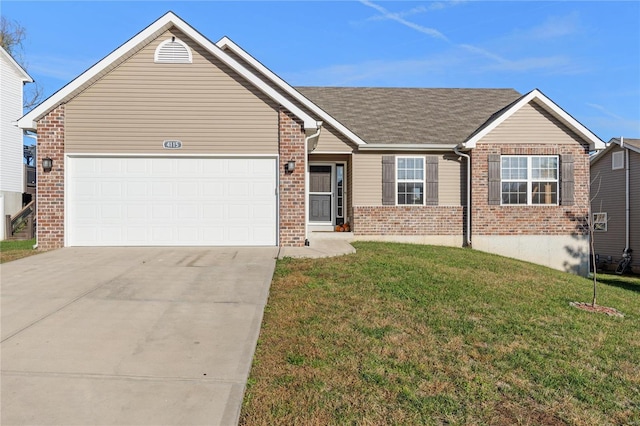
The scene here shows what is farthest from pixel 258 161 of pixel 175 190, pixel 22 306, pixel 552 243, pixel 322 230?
pixel 552 243

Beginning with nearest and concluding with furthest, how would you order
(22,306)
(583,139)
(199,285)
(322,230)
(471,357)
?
(471,357)
(22,306)
(199,285)
(583,139)
(322,230)

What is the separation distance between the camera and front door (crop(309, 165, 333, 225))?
1407 cm

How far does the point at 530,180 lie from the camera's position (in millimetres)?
12984

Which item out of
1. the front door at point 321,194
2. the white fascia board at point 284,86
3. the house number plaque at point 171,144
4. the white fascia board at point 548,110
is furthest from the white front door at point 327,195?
the house number plaque at point 171,144

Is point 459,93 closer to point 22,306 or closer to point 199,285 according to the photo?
point 199,285

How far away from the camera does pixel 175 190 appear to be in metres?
10.1

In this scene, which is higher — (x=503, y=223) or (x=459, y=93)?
(x=459, y=93)

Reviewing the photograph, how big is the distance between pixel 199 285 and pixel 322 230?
7.76 meters

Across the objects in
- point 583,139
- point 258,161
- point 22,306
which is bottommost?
point 22,306

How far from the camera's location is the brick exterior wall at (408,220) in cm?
1308

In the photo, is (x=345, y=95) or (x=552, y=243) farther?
(x=345, y=95)

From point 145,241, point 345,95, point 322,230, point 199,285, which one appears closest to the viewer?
point 199,285

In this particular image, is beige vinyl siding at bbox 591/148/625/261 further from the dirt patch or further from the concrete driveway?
the concrete driveway

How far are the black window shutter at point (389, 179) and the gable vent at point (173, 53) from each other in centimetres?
656
